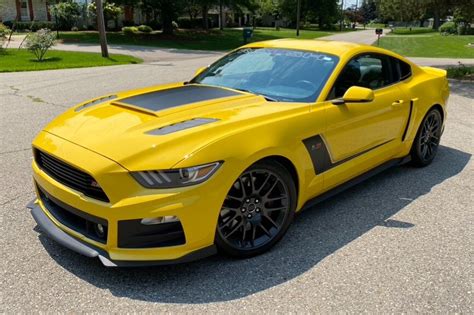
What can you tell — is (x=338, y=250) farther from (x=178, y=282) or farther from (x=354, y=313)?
(x=178, y=282)

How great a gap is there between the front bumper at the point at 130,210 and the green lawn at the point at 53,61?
44.8ft

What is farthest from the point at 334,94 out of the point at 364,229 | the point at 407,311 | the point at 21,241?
the point at 21,241

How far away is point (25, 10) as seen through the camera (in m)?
44.2

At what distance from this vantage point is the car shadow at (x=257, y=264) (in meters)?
2.88

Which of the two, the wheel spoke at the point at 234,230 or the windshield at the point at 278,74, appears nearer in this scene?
the wheel spoke at the point at 234,230

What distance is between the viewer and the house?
141 feet

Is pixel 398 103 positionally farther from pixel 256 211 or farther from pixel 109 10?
pixel 109 10

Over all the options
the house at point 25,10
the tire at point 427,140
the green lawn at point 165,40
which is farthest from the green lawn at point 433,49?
the house at point 25,10

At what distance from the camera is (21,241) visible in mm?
3443

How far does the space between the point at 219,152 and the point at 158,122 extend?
580 millimetres

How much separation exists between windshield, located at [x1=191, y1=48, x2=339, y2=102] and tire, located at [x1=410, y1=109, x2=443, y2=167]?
1.82 metres

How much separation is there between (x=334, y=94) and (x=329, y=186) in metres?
0.82

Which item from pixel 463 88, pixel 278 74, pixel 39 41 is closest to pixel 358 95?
pixel 278 74

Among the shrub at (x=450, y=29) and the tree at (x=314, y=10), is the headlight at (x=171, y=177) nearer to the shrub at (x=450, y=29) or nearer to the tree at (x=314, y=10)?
the shrub at (x=450, y=29)
